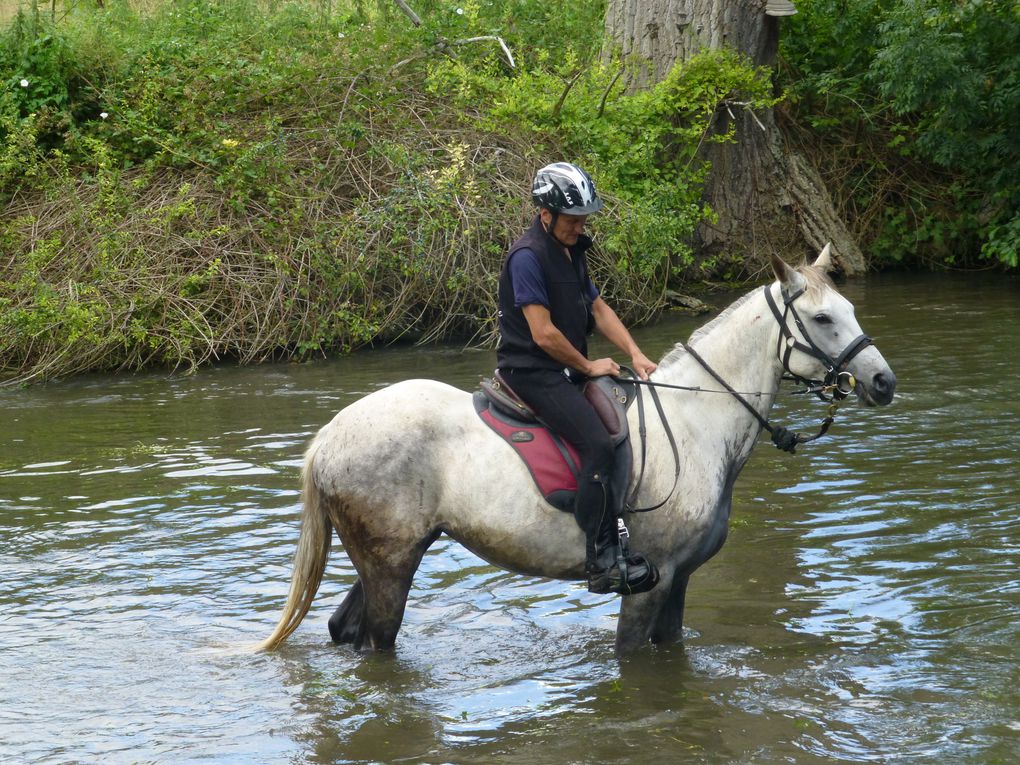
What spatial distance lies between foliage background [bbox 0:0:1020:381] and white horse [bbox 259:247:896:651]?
337 inches

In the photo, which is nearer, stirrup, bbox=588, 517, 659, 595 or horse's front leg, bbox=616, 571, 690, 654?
stirrup, bbox=588, 517, 659, 595

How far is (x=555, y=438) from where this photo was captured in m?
5.72

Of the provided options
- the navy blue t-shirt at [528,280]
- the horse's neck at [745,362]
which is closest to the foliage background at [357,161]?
the horse's neck at [745,362]

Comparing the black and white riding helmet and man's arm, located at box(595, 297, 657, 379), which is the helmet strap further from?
man's arm, located at box(595, 297, 657, 379)

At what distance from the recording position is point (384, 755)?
5113 millimetres

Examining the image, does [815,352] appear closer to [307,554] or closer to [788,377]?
[788,377]

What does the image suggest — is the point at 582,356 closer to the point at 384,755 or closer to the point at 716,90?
the point at 384,755

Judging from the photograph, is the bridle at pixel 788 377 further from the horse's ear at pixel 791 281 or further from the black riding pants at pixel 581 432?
the black riding pants at pixel 581 432

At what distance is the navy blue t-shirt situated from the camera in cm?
550

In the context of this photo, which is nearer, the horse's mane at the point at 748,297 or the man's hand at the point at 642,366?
the horse's mane at the point at 748,297

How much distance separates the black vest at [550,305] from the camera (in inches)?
221

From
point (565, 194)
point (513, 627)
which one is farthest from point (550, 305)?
point (513, 627)

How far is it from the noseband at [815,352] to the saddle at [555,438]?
0.84 m

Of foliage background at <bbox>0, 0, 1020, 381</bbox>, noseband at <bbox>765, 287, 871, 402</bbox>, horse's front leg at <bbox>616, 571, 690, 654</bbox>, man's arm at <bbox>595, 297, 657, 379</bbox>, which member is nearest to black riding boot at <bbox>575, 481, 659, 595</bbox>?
horse's front leg at <bbox>616, 571, 690, 654</bbox>
